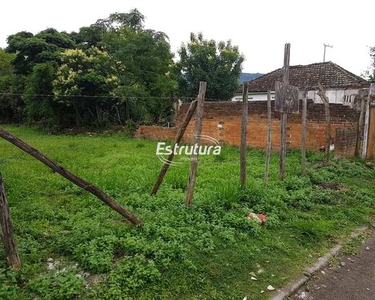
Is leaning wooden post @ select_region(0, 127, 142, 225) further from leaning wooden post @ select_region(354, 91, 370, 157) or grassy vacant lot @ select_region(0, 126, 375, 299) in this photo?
leaning wooden post @ select_region(354, 91, 370, 157)

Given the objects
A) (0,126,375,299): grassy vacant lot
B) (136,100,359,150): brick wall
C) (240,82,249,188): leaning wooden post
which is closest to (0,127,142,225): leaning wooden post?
(0,126,375,299): grassy vacant lot

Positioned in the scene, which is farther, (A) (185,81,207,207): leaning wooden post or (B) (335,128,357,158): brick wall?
(B) (335,128,357,158): brick wall

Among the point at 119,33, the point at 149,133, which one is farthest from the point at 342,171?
the point at 119,33

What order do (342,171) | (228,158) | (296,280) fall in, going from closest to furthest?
(296,280), (342,171), (228,158)

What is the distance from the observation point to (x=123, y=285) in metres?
2.54

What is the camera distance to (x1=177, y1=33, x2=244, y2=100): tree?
1888 centimetres

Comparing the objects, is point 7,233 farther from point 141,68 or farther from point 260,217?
point 141,68

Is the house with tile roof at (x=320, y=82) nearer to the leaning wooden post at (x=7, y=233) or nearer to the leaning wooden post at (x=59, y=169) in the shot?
the leaning wooden post at (x=59, y=169)

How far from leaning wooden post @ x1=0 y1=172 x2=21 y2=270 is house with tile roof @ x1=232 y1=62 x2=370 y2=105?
13.1m

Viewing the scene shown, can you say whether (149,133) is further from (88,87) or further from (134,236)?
(134,236)

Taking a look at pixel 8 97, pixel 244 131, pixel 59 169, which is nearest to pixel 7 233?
pixel 59 169

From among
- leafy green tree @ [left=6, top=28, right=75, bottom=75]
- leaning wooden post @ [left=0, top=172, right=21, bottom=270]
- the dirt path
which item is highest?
leafy green tree @ [left=6, top=28, right=75, bottom=75]

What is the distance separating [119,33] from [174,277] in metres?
15.5

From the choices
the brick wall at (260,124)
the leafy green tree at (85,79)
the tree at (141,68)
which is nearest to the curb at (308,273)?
the brick wall at (260,124)
